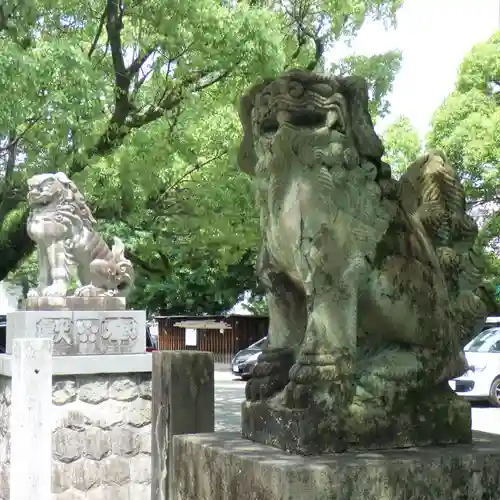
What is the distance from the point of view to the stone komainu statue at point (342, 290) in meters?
2.83

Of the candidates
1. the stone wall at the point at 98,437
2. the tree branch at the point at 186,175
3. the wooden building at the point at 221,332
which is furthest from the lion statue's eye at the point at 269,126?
the wooden building at the point at 221,332

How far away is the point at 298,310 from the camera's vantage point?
3197mm

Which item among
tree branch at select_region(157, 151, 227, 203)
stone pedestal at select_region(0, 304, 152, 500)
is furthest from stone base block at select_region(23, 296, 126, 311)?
tree branch at select_region(157, 151, 227, 203)

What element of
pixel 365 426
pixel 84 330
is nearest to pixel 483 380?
pixel 84 330

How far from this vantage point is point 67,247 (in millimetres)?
8836

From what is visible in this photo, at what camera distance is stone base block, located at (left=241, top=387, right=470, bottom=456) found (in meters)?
2.74

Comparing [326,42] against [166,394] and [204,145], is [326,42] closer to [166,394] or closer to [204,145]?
[204,145]

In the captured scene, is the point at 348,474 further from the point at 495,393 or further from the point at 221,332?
the point at 221,332

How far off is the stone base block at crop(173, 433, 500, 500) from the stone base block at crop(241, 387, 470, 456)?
42mm

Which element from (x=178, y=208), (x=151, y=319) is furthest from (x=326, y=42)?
(x=151, y=319)

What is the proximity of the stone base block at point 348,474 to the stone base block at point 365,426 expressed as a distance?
4 centimetres

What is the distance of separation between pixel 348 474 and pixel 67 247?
6.72 m

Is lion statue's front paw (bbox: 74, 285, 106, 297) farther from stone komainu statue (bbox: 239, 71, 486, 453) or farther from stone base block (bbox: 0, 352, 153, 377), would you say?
stone komainu statue (bbox: 239, 71, 486, 453)

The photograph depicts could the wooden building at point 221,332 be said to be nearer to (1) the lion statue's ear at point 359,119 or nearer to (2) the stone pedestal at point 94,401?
(2) the stone pedestal at point 94,401
